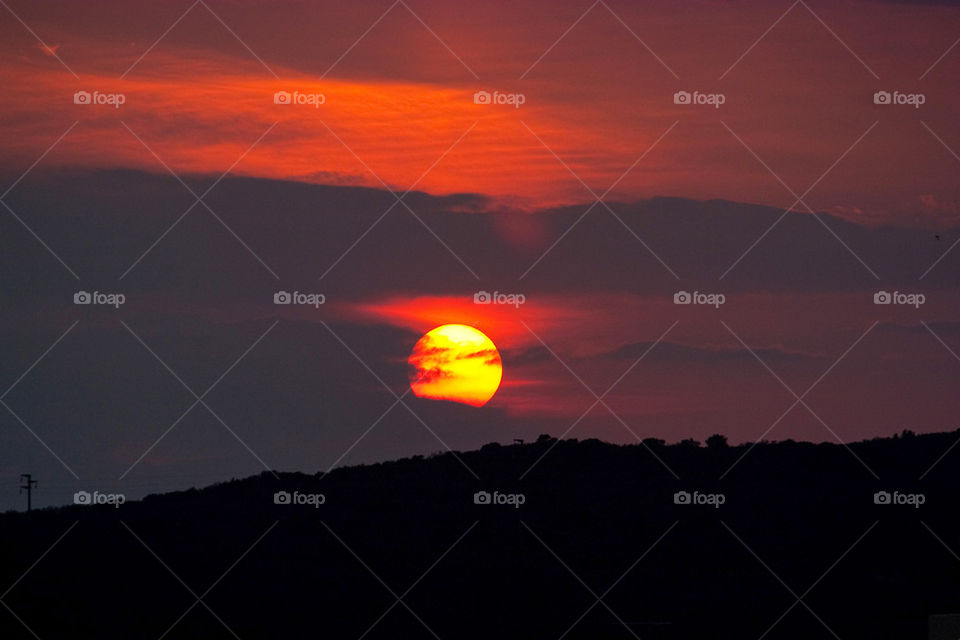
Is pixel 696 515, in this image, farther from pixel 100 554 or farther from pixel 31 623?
pixel 31 623

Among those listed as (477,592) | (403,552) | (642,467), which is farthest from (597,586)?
(642,467)

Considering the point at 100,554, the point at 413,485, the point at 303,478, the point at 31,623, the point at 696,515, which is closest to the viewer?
the point at 31,623

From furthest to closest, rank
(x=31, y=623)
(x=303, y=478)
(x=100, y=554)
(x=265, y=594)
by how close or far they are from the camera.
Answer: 1. (x=303, y=478)
2. (x=100, y=554)
3. (x=265, y=594)
4. (x=31, y=623)

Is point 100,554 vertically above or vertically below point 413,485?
below

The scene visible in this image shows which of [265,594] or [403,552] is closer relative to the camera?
[265,594]

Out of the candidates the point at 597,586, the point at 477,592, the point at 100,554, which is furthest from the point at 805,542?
the point at 100,554

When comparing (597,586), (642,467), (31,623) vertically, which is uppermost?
(642,467)
